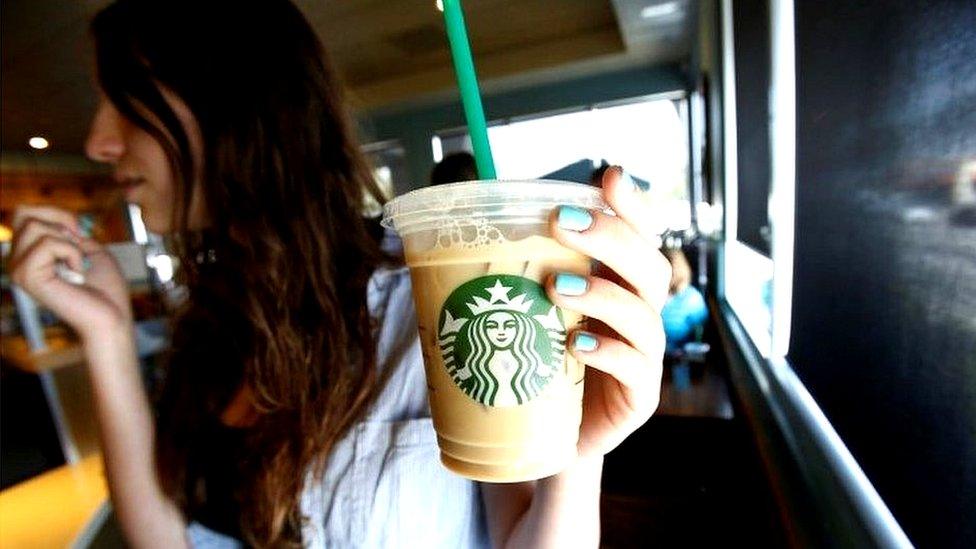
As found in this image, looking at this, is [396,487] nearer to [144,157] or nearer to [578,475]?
[578,475]

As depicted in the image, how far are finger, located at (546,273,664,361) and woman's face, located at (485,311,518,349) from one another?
4cm

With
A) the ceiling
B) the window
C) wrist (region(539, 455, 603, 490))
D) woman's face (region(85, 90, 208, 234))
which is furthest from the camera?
the ceiling

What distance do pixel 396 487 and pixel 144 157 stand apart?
0.66 metres

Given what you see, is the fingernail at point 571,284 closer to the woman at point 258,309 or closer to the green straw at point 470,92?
the green straw at point 470,92

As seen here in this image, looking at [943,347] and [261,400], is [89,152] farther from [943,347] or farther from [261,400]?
[943,347]

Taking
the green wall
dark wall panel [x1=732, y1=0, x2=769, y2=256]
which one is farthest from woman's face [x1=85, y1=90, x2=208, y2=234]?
the green wall

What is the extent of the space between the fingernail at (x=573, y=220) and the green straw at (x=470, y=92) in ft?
0.38

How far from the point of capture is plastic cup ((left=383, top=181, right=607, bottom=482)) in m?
0.38

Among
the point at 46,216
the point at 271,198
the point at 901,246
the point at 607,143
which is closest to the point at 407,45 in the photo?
the point at 607,143

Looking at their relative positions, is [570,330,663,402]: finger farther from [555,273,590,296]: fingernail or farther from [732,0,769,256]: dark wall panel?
[732,0,769,256]: dark wall panel

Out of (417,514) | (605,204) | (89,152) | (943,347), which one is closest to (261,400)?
(417,514)

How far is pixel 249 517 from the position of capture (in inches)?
30.2

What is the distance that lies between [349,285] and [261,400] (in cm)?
23

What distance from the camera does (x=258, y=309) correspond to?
797mm
